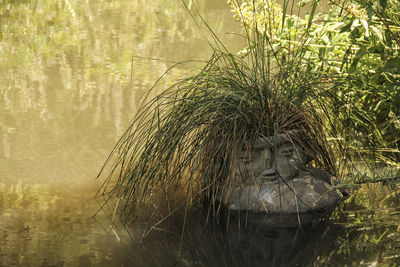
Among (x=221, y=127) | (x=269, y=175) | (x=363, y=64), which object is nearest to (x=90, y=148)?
(x=221, y=127)

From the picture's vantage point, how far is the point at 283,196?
3096mm

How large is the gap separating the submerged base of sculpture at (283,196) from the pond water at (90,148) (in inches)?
4.7

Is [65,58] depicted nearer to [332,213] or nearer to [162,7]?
[162,7]

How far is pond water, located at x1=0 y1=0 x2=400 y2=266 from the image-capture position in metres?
2.65

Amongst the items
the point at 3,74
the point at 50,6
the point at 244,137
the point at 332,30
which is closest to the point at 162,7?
the point at 50,6

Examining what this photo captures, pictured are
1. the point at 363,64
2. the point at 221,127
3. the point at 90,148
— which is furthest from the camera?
the point at 90,148

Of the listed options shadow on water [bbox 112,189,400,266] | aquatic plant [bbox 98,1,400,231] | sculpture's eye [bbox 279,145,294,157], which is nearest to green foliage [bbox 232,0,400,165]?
aquatic plant [bbox 98,1,400,231]

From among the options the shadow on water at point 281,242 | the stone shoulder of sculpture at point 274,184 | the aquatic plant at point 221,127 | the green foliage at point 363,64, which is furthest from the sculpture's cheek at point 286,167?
the green foliage at point 363,64

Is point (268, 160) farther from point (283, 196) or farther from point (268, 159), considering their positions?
point (283, 196)

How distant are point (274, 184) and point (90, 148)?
138cm

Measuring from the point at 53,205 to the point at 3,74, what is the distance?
255 cm

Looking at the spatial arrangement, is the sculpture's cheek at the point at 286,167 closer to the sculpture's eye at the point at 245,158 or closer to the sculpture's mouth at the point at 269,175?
the sculpture's mouth at the point at 269,175

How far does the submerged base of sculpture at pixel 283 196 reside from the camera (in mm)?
3068

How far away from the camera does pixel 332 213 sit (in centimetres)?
307
